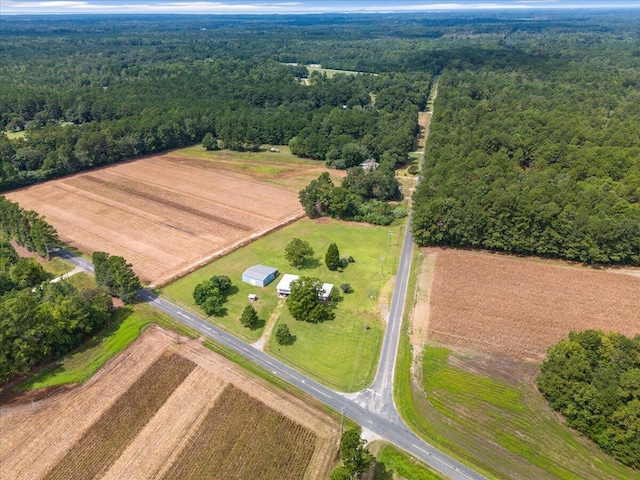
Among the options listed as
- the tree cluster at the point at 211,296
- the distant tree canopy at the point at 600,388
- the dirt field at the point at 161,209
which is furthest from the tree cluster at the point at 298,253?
the distant tree canopy at the point at 600,388

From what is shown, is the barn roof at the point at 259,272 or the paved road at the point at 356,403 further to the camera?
the barn roof at the point at 259,272

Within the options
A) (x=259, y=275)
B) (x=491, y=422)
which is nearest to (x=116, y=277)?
(x=259, y=275)

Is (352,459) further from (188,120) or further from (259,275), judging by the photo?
(188,120)

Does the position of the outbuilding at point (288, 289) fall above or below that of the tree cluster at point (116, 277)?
below

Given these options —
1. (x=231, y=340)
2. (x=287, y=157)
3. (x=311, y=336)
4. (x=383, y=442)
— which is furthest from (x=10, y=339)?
(x=287, y=157)

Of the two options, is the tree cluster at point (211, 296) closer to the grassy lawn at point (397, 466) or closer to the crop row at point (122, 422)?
the crop row at point (122, 422)

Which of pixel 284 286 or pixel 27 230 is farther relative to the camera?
pixel 27 230
